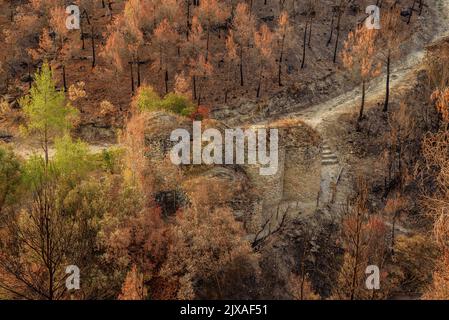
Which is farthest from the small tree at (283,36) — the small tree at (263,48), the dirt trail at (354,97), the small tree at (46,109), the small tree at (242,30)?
the small tree at (46,109)

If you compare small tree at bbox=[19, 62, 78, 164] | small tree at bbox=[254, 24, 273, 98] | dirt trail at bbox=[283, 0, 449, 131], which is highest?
small tree at bbox=[254, 24, 273, 98]

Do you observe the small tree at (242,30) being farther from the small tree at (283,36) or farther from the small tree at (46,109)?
the small tree at (46,109)

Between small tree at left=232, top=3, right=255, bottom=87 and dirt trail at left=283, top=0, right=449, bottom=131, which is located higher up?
small tree at left=232, top=3, right=255, bottom=87

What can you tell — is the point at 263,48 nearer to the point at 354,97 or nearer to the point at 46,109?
the point at 354,97

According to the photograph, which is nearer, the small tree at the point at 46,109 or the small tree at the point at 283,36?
the small tree at the point at 46,109

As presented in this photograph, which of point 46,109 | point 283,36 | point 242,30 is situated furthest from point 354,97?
point 46,109

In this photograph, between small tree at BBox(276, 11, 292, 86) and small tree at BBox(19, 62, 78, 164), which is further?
small tree at BBox(276, 11, 292, 86)

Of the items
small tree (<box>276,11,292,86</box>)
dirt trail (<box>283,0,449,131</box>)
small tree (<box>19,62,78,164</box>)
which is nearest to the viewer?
small tree (<box>19,62,78,164</box>)

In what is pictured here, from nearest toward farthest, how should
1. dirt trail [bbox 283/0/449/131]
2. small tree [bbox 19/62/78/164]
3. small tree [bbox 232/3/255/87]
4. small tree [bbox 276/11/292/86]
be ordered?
small tree [bbox 19/62/78/164], dirt trail [bbox 283/0/449/131], small tree [bbox 232/3/255/87], small tree [bbox 276/11/292/86]

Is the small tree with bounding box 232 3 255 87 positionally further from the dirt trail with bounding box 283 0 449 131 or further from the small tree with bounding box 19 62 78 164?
the small tree with bounding box 19 62 78 164


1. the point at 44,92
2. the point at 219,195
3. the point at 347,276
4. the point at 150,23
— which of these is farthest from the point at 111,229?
the point at 150,23

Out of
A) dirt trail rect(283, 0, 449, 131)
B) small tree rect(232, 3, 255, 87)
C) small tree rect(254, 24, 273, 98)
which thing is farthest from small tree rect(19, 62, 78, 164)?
dirt trail rect(283, 0, 449, 131)

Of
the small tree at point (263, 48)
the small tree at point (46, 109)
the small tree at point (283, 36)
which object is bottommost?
the small tree at point (46, 109)

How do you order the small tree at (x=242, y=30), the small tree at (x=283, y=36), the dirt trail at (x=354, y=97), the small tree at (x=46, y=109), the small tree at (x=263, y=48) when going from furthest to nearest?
1. the small tree at (x=283, y=36)
2. the small tree at (x=242, y=30)
3. the small tree at (x=263, y=48)
4. the dirt trail at (x=354, y=97)
5. the small tree at (x=46, y=109)
